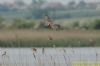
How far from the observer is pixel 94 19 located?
86.9 ft

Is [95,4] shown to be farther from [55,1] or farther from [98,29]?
[98,29]

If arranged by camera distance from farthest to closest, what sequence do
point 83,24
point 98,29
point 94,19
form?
point 94,19, point 83,24, point 98,29

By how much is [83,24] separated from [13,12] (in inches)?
199

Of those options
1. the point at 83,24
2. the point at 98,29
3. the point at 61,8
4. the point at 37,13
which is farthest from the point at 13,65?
the point at 61,8

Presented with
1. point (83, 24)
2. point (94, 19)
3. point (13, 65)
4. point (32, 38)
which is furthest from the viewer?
point (94, 19)

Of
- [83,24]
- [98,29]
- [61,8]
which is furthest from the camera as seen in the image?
[61,8]

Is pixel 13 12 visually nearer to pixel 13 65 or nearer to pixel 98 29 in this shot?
pixel 98 29

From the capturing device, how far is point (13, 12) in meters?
27.6

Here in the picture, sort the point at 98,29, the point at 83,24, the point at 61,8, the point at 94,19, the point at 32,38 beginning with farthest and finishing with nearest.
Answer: the point at 61,8, the point at 94,19, the point at 83,24, the point at 98,29, the point at 32,38

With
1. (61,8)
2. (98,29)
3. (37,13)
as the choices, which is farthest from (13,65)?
(61,8)

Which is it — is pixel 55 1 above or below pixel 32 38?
above

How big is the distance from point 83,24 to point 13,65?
17.3 m

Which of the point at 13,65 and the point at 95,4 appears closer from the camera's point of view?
the point at 13,65

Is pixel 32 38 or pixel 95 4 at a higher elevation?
pixel 95 4
